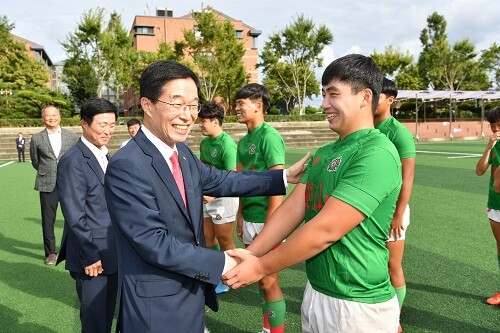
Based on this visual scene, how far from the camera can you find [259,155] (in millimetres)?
3695

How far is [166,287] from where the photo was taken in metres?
1.82

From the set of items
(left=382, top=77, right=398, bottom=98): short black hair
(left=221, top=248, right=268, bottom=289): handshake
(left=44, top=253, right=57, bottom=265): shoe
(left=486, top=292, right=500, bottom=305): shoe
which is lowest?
(left=44, top=253, right=57, bottom=265): shoe

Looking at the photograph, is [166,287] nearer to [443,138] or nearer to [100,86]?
[443,138]

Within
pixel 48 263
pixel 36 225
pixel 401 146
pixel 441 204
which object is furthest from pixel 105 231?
pixel 441 204

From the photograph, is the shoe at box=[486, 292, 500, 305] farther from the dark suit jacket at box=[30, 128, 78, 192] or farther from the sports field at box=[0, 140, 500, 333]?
the dark suit jacket at box=[30, 128, 78, 192]

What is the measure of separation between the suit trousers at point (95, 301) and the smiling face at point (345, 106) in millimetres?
2144

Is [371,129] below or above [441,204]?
above

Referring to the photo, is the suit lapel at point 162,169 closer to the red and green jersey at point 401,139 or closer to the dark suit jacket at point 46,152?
the red and green jersey at point 401,139

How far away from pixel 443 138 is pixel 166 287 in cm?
3410

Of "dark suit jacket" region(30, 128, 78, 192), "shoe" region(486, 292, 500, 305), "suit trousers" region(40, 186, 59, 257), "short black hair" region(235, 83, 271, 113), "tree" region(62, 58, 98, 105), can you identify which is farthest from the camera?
"tree" region(62, 58, 98, 105)

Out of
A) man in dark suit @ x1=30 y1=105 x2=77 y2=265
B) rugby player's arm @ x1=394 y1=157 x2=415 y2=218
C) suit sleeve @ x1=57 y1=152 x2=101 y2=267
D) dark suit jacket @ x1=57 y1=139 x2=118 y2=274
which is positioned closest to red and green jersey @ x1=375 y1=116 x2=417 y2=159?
rugby player's arm @ x1=394 y1=157 x2=415 y2=218

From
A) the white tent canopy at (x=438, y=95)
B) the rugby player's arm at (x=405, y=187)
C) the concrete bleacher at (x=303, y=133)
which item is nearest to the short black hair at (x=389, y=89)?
the rugby player's arm at (x=405, y=187)

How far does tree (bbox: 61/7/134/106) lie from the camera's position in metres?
33.9

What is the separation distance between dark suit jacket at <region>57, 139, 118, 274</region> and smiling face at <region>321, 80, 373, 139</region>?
74.4 inches
